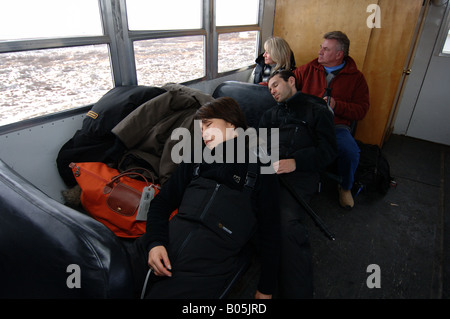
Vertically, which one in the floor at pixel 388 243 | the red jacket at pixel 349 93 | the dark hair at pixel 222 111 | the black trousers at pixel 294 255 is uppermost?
the dark hair at pixel 222 111

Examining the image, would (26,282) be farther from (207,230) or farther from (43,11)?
(43,11)

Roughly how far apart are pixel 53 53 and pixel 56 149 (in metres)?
0.67

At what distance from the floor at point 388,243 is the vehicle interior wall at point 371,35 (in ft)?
2.44

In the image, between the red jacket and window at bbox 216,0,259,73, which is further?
window at bbox 216,0,259,73

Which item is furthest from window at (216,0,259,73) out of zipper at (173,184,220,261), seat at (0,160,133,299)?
seat at (0,160,133,299)

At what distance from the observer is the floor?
166cm

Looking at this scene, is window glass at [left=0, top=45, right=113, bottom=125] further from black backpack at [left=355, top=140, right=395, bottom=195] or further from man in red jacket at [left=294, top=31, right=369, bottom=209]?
black backpack at [left=355, top=140, right=395, bottom=195]

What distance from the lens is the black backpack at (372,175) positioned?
252 cm

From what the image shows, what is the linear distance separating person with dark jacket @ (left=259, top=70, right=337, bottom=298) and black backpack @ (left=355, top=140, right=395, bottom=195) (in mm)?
804

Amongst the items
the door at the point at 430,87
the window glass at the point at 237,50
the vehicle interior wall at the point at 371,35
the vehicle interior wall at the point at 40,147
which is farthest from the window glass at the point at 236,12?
the door at the point at 430,87

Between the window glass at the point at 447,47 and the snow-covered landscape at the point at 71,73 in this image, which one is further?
the window glass at the point at 447,47

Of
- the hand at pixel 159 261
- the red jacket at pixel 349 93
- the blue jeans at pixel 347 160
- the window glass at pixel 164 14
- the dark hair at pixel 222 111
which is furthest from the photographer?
the red jacket at pixel 349 93

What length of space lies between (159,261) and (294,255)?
72cm

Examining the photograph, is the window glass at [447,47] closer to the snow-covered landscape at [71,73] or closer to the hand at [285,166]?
the snow-covered landscape at [71,73]
